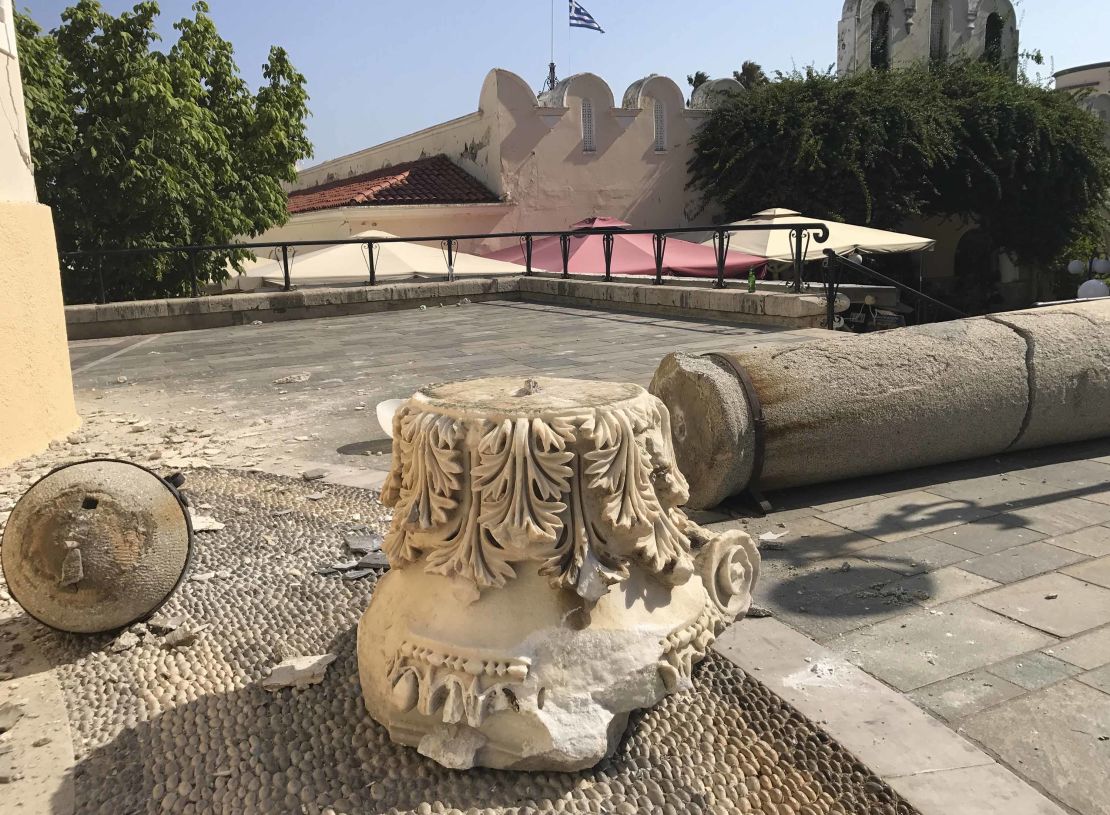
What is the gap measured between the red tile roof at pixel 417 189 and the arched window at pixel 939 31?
41.7ft

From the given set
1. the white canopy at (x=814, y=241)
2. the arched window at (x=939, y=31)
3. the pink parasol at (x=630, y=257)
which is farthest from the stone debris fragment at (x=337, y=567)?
the arched window at (x=939, y=31)

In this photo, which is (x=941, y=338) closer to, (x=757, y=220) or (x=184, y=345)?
(x=184, y=345)

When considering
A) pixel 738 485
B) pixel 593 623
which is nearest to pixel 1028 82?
pixel 738 485

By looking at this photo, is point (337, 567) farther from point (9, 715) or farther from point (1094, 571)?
point (1094, 571)

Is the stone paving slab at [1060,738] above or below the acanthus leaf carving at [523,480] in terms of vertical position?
below

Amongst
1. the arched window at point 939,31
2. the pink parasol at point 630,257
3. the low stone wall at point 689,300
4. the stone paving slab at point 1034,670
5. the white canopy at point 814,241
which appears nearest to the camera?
the stone paving slab at point 1034,670

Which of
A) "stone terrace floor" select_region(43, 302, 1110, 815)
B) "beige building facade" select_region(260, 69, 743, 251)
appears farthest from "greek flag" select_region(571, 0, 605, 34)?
"stone terrace floor" select_region(43, 302, 1110, 815)

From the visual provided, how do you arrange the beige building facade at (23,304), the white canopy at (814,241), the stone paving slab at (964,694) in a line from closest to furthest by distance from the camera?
the stone paving slab at (964,694), the beige building facade at (23,304), the white canopy at (814,241)

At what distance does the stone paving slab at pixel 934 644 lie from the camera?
9.02 ft

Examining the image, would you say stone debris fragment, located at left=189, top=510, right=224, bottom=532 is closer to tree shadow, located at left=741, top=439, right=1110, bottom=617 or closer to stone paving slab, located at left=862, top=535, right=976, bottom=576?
tree shadow, located at left=741, top=439, right=1110, bottom=617

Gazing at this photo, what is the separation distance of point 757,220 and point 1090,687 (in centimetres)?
1521

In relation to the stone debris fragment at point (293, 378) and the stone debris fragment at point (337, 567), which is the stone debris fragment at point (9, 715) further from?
the stone debris fragment at point (293, 378)

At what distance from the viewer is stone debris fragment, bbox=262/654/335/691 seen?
9.07 ft

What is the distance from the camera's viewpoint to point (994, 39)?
2441 centimetres
